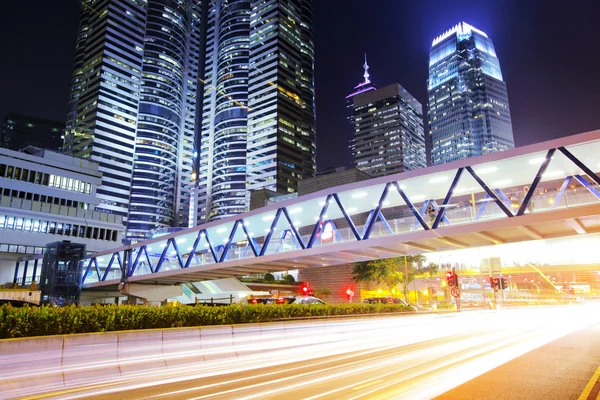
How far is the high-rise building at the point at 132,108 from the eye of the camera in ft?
463

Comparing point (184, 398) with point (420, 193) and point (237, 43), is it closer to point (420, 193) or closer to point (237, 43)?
point (420, 193)

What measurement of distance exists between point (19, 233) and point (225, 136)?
118m

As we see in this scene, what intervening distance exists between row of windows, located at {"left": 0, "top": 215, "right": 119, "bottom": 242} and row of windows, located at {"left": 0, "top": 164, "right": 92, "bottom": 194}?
6.59 metres

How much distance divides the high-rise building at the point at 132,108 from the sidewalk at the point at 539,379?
467 feet

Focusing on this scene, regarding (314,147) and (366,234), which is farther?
(314,147)

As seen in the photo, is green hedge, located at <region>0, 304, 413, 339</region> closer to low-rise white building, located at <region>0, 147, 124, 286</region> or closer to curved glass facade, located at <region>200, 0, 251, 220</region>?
low-rise white building, located at <region>0, 147, 124, 286</region>

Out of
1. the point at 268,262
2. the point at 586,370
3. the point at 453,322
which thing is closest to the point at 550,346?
the point at 586,370

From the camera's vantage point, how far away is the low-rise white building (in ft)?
196

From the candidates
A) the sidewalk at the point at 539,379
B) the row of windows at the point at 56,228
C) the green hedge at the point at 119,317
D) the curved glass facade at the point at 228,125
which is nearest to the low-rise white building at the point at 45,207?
the row of windows at the point at 56,228

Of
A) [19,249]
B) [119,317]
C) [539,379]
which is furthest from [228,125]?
[539,379]

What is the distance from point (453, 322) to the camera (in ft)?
85.9

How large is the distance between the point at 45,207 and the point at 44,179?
526 centimetres

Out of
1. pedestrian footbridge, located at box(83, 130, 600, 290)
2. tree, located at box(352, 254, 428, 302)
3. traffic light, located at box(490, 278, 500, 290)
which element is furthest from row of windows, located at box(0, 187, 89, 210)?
traffic light, located at box(490, 278, 500, 290)

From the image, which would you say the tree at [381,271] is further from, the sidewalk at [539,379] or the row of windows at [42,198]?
the row of windows at [42,198]
